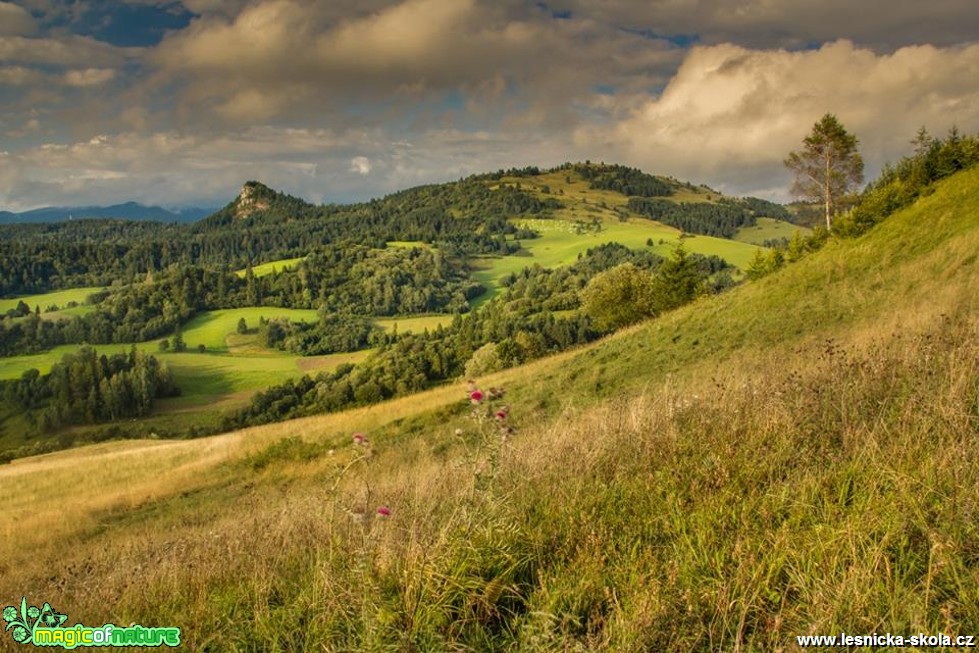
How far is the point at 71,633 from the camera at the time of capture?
3.51m

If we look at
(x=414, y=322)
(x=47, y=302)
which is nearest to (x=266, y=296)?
(x=414, y=322)

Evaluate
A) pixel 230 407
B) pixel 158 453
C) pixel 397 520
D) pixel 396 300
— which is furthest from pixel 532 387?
pixel 396 300

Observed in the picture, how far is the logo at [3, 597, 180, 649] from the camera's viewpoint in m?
3.37

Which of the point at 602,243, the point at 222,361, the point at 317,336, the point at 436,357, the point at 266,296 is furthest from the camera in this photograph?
the point at 266,296

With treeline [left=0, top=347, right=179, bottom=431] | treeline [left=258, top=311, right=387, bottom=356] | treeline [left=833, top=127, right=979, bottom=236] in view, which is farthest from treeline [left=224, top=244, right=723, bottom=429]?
treeline [left=833, top=127, right=979, bottom=236]

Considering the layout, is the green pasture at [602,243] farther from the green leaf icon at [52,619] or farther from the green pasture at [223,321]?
the green leaf icon at [52,619]

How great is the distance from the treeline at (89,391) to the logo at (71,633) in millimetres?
118056

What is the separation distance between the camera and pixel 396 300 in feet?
561

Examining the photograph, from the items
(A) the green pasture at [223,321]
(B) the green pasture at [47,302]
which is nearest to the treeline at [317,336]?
(A) the green pasture at [223,321]

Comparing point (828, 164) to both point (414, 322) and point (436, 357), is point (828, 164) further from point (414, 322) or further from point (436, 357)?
point (414, 322)

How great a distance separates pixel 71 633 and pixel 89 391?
127418mm

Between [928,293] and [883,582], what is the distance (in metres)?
14.9

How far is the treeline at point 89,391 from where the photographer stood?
10300 centimetres

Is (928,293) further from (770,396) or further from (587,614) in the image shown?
(587,614)
